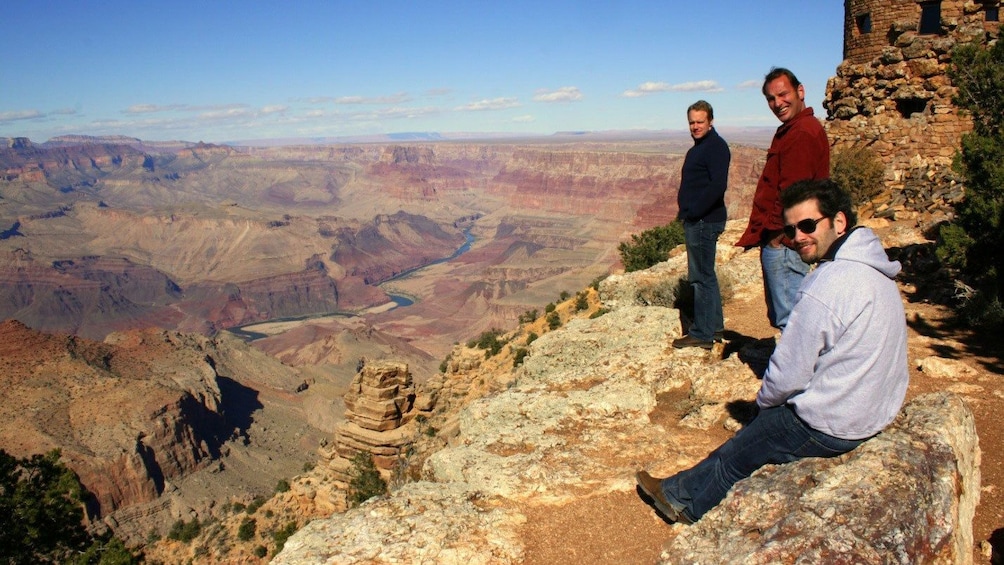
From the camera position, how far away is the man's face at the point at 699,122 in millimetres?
5738

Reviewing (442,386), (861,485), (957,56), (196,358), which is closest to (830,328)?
(861,485)

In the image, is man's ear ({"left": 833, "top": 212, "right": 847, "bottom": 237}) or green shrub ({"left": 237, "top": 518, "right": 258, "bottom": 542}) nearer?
man's ear ({"left": 833, "top": 212, "right": 847, "bottom": 237})

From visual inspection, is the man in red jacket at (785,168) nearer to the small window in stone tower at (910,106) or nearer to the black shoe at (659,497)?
the black shoe at (659,497)

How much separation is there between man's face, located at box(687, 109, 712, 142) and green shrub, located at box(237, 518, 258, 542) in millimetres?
16208

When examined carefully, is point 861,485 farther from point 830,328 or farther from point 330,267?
point 330,267

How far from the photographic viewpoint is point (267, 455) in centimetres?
4041

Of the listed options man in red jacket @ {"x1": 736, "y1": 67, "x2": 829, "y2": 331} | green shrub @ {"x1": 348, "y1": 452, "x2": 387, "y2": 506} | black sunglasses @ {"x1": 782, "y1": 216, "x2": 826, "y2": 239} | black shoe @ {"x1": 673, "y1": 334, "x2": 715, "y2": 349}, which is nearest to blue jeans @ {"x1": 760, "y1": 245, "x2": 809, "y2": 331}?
man in red jacket @ {"x1": 736, "y1": 67, "x2": 829, "y2": 331}

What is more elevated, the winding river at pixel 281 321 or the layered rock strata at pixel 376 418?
the layered rock strata at pixel 376 418

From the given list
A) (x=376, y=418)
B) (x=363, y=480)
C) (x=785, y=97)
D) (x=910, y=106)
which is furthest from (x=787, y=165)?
(x=376, y=418)

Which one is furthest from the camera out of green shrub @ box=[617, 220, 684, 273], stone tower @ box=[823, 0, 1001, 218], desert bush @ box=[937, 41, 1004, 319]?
green shrub @ box=[617, 220, 684, 273]

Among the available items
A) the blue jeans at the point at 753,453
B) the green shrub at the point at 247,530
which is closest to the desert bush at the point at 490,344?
the green shrub at the point at 247,530

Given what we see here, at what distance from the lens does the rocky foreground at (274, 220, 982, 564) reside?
8.82ft

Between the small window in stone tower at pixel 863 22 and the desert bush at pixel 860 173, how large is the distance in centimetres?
307

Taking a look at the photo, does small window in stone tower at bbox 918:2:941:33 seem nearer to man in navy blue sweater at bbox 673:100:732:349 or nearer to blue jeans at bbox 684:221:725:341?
man in navy blue sweater at bbox 673:100:732:349
